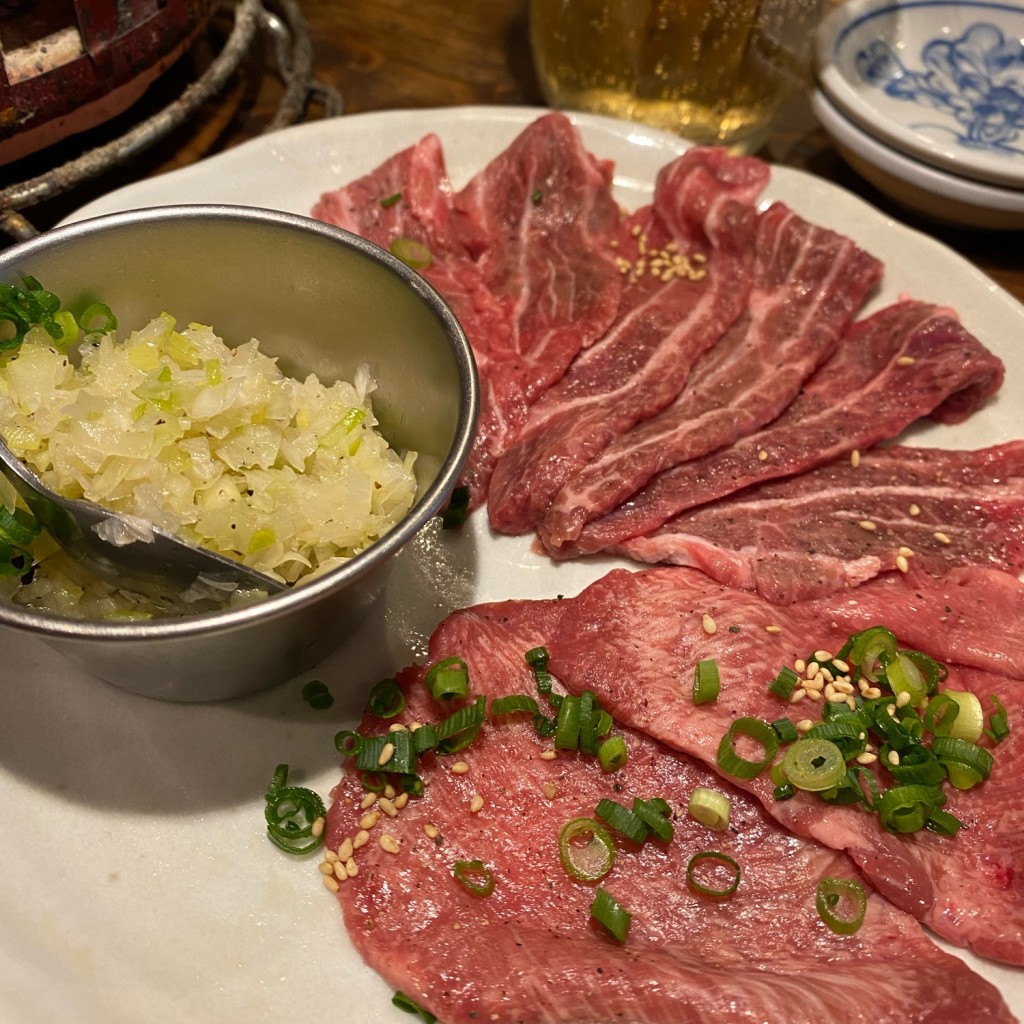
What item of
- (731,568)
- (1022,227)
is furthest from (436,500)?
(1022,227)

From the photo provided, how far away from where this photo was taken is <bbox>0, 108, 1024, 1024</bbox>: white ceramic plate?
7.25 ft

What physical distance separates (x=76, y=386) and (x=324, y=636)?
1075mm

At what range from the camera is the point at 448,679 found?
8.25ft

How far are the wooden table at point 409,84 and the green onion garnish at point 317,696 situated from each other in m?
2.87

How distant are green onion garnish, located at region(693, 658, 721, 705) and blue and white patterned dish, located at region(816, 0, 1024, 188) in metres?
3.43

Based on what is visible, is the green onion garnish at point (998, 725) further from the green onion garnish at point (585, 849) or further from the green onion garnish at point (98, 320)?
the green onion garnish at point (98, 320)

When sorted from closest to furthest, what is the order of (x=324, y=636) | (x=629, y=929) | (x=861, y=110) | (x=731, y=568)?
(x=629, y=929), (x=324, y=636), (x=731, y=568), (x=861, y=110)

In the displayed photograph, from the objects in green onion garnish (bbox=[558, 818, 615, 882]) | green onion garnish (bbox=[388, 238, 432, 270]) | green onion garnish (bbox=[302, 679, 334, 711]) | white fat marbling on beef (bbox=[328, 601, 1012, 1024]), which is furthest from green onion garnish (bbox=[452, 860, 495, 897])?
green onion garnish (bbox=[388, 238, 432, 270])

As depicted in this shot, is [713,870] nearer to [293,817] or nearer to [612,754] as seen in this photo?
[612,754]

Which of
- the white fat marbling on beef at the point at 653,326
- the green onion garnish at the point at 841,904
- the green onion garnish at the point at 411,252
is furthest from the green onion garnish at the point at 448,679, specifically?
the green onion garnish at the point at 411,252

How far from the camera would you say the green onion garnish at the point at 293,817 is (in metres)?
2.43

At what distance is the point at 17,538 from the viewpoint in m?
2.37

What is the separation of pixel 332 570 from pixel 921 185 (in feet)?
11.1

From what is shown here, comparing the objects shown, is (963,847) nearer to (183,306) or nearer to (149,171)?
(183,306)
